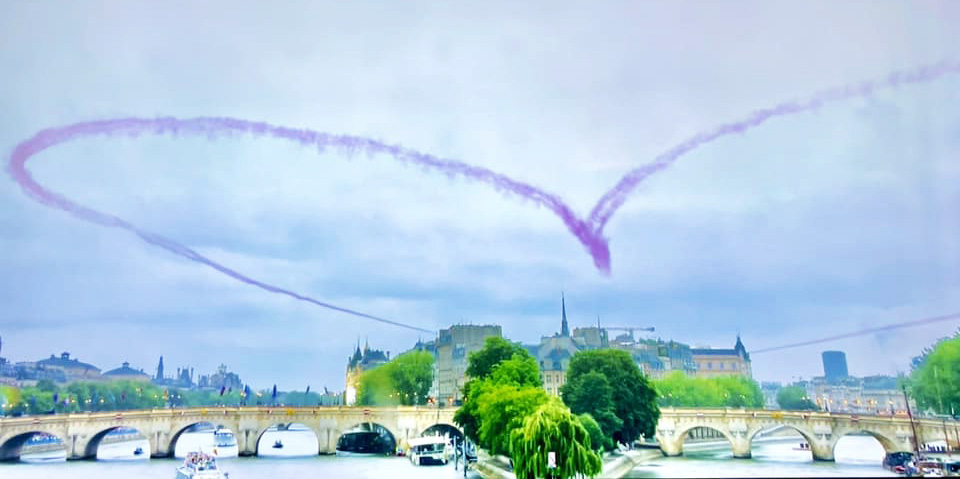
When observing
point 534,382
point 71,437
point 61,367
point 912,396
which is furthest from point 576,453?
point 61,367

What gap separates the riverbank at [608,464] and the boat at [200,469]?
14749 mm

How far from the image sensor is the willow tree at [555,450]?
2639 cm

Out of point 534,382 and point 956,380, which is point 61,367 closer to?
point 534,382

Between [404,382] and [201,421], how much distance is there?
24656 mm

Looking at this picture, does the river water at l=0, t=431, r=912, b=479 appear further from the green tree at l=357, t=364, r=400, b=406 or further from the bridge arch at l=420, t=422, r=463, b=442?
the green tree at l=357, t=364, r=400, b=406

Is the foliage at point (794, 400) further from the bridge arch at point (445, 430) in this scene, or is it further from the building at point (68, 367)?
the building at point (68, 367)

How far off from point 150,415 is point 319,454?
512 inches

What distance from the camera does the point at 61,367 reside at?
104 metres

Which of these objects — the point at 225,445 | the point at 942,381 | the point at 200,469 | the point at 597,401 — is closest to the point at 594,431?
the point at 597,401

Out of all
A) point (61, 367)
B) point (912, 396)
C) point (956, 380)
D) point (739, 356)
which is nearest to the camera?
point (956, 380)

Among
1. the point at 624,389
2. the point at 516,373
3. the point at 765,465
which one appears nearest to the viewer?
the point at 516,373

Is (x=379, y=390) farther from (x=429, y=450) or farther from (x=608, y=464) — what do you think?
(x=608, y=464)

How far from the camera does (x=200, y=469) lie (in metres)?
40.5

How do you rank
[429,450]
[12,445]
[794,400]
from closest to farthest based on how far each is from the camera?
[12,445] < [429,450] < [794,400]
